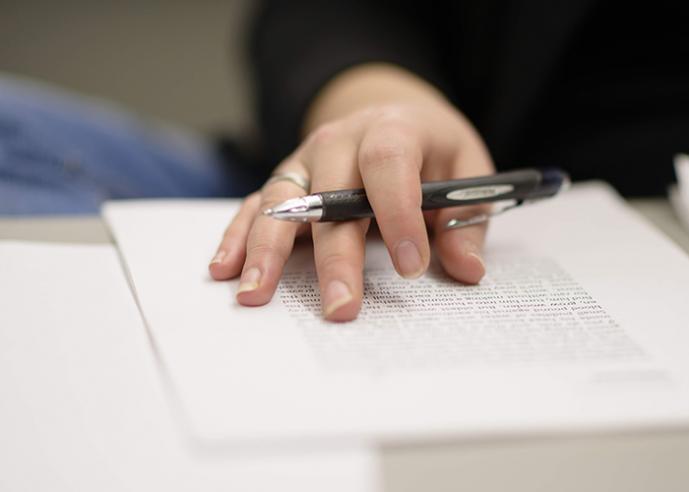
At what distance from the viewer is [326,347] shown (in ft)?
1.18

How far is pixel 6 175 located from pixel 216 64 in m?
1.06

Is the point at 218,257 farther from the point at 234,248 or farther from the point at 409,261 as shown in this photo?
the point at 409,261

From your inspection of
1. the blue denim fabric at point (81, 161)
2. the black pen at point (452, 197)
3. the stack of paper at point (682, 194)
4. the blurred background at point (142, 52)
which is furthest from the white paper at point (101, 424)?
the blurred background at point (142, 52)

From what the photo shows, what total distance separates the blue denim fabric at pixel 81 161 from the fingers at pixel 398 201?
0.34 meters

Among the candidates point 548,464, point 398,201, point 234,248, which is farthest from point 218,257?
point 548,464

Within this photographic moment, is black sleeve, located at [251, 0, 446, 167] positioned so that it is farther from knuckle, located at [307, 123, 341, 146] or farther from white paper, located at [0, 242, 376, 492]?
white paper, located at [0, 242, 376, 492]

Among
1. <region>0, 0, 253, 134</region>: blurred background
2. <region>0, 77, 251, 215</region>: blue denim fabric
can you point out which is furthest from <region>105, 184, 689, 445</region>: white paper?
<region>0, 0, 253, 134</region>: blurred background

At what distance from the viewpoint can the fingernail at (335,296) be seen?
0.38 m

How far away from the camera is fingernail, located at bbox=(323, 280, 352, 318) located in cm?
38

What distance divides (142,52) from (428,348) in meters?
1.38

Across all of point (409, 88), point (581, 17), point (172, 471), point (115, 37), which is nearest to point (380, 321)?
point (172, 471)

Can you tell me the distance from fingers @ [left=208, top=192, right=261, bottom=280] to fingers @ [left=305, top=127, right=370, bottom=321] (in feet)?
0.16

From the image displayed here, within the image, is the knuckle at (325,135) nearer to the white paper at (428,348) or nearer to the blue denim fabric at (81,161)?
the white paper at (428,348)

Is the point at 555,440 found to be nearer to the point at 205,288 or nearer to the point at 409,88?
the point at 205,288
